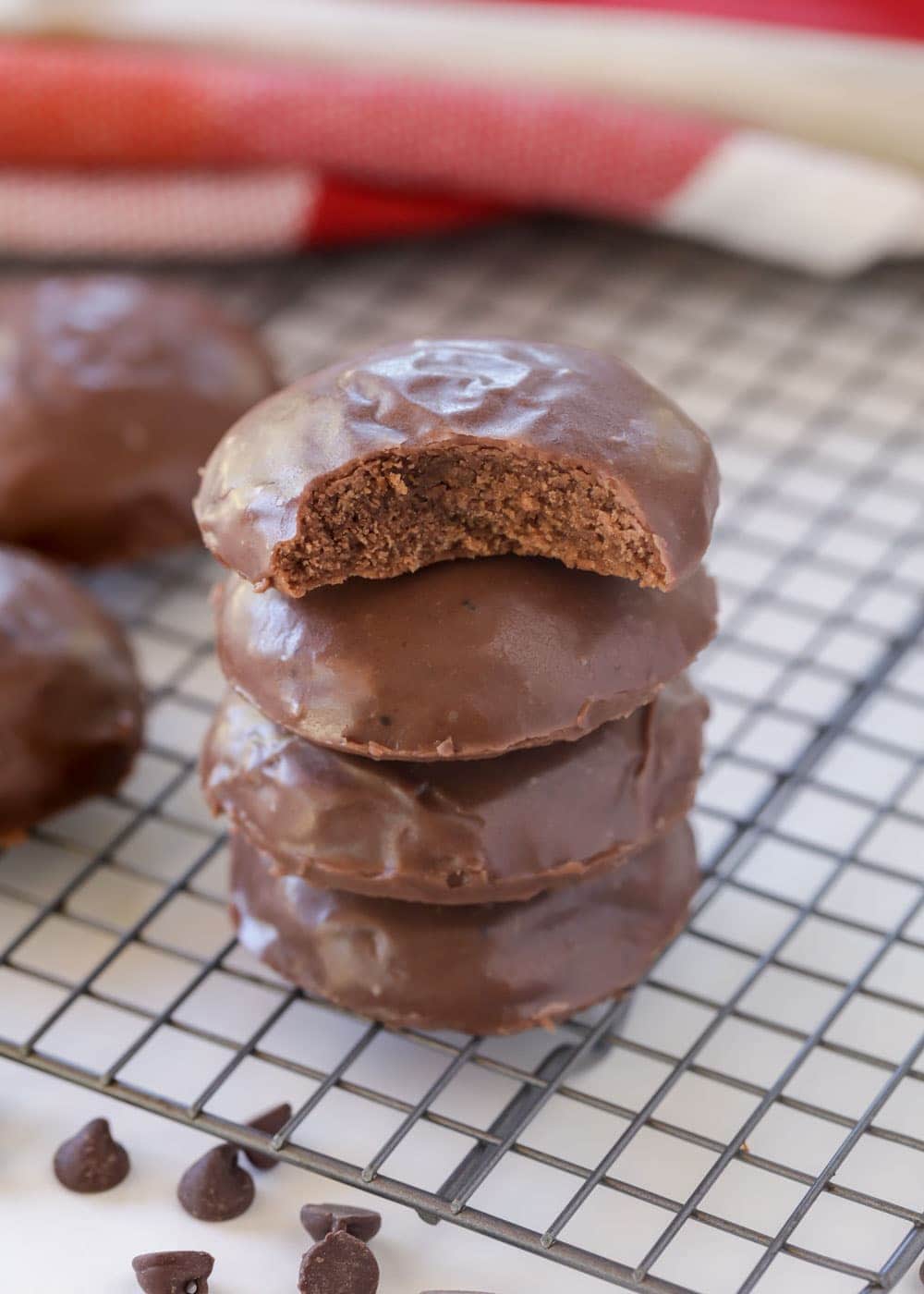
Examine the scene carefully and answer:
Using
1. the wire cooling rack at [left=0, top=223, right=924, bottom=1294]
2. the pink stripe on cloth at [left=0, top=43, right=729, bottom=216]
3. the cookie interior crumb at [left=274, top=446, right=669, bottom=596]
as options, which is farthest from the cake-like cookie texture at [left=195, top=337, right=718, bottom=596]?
the pink stripe on cloth at [left=0, top=43, right=729, bottom=216]

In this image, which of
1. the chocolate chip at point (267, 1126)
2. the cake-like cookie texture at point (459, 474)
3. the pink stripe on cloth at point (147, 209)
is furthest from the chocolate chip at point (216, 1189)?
the pink stripe on cloth at point (147, 209)

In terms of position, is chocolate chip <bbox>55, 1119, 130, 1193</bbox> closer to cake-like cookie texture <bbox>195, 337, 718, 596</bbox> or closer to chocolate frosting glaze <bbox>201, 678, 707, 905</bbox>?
chocolate frosting glaze <bbox>201, 678, 707, 905</bbox>

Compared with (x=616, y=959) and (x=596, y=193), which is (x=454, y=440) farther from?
(x=596, y=193)

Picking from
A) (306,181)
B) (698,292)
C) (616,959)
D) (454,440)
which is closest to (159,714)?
(616,959)

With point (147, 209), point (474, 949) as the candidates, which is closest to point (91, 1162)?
point (474, 949)

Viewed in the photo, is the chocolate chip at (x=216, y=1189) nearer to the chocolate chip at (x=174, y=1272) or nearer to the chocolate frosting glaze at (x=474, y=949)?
the chocolate chip at (x=174, y=1272)

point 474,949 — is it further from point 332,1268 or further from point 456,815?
point 332,1268
